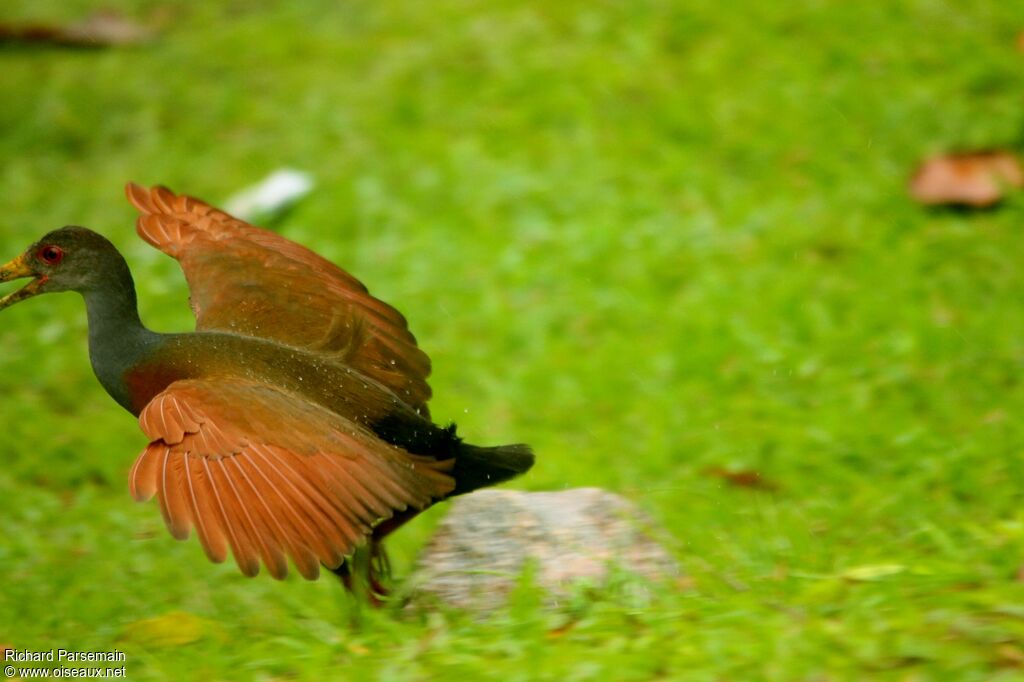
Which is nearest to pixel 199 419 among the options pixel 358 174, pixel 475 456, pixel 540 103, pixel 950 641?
pixel 475 456

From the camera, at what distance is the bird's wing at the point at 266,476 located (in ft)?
11.1

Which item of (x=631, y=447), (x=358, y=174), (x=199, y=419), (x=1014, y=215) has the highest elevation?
(x=358, y=174)

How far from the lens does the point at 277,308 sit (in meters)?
4.48

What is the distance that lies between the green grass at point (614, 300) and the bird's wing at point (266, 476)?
390mm

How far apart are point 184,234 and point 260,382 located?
3.88ft

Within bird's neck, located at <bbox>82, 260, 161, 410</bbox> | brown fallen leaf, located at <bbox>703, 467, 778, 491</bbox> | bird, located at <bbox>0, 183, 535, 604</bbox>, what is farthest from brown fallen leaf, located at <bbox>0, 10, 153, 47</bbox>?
brown fallen leaf, located at <bbox>703, 467, 778, 491</bbox>

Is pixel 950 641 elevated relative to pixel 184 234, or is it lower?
lower

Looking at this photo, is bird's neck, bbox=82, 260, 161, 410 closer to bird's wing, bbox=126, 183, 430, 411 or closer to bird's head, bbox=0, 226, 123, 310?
bird's head, bbox=0, 226, 123, 310

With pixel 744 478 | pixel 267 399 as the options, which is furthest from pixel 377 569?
pixel 744 478

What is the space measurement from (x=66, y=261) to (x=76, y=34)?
5119mm

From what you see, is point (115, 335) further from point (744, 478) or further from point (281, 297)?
point (744, 478)

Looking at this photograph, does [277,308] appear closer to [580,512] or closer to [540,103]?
[580,512]

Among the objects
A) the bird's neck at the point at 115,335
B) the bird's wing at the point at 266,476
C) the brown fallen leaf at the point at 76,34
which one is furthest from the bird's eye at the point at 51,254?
the brown fallen leaf at the point at 76,34

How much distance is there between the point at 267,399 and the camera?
12.2ft
